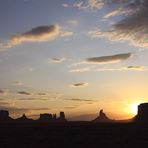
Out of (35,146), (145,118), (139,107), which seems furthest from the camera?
(139,107)

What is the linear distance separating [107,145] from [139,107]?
13816 cm

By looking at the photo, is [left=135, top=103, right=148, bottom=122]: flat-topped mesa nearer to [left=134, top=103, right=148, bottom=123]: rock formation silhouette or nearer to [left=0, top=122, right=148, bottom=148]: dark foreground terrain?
[left=134, top=103, right=148, bottom=123]: rock formation silhouette

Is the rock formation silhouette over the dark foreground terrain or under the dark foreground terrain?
over

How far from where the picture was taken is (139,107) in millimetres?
179125

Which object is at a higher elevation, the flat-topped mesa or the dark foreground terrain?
the flat-topped mesa

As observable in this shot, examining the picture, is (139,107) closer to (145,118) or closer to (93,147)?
(145,118)

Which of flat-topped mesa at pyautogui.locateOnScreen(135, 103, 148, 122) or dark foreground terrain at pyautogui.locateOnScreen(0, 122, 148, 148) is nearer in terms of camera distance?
dark foreground terrain at pyautogui.locateOnScreen(0, 122, 148, 148)

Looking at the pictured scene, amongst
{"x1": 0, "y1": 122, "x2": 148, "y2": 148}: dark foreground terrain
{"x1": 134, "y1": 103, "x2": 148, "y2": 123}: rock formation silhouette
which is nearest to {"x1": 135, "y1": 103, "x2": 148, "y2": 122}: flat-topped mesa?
{"x1": 134, "y1": 103, "x2": 148, "y2": 123}: rock formation silhouette

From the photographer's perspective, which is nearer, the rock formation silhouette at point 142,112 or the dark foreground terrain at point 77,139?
the dark foreground terrain at point 77,139

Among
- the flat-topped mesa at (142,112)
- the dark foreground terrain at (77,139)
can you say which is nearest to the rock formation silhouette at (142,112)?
the flat-topped mesa at (142,112)

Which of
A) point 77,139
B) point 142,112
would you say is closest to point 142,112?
point 142,112

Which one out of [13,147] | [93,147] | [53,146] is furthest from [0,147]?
[93,147]

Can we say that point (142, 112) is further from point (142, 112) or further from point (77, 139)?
point (77, 139)

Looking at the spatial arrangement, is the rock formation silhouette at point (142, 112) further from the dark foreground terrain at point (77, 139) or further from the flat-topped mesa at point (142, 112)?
the dark foreground terrain at point (77, 139)
